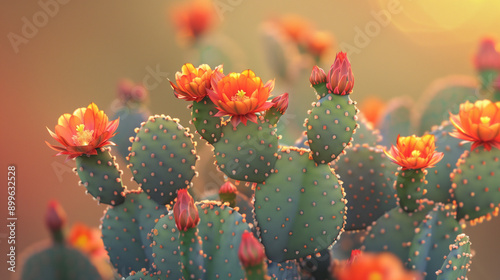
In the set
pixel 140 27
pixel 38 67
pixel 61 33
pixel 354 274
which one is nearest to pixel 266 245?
pixel 354 274

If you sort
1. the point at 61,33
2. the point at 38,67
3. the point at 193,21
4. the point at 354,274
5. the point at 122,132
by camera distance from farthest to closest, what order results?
the point at 61,33 < the point at 38,67 < the point at 193,21 < the point at 122,132 < the point at 354,274

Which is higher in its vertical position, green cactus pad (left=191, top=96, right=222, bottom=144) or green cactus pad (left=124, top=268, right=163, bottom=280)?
green cactus pad (left=191, top=96, right=222, bottom=144)

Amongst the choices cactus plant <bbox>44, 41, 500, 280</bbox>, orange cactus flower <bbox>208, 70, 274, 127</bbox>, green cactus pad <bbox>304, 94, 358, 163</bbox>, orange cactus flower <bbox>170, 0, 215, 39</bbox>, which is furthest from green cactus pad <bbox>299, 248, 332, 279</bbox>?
orange cactus flower <bbox>170, 0, 215, 39</bbox>

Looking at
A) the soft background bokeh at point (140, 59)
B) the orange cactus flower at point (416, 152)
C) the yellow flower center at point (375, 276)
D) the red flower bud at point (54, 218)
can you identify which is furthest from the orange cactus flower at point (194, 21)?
the yellow flower center at point (375, 276)

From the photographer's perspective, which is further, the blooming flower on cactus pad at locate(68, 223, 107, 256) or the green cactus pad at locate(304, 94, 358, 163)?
the blooming flower on cactus pad at locate(68, 223, 107, 256)

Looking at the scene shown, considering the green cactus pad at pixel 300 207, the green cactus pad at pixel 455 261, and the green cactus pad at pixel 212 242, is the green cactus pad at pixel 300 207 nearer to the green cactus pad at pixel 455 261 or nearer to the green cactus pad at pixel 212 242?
the green cactus pad at pixel 212 242

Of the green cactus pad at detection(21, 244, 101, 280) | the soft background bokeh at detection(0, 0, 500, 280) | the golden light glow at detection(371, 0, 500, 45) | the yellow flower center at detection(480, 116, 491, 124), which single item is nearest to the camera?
the yellow flower center at detection(480, 116, 491, 124)

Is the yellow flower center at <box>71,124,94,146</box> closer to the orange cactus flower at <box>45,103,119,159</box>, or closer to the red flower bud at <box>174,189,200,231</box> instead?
the orange cactus flower at <box>45,103,119,159</box>

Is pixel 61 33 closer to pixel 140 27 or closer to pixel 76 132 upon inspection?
pixel 140 27
